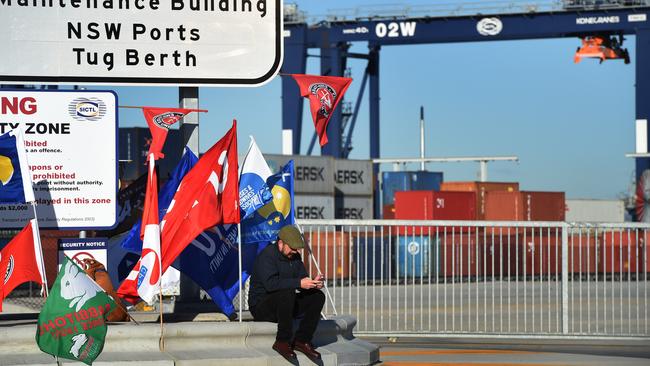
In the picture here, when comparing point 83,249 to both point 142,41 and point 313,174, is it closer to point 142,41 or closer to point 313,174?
point 142,41

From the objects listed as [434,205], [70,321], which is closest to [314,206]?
[434,205]

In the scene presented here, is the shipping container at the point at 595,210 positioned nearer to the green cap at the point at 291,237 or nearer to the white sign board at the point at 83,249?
the white sign board at the point at 83,249

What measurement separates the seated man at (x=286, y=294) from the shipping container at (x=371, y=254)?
688cm

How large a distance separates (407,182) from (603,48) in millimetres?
12373

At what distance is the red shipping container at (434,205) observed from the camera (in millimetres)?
42969

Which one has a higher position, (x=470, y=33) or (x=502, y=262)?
(x=470, y=33)

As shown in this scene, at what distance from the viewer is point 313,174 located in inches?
1793

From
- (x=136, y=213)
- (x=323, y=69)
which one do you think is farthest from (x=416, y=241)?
(x=323, y=69)

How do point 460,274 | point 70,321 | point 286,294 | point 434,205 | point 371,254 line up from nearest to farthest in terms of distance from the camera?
1. point 70,321
2. point 286,294
3. point 460,274
4. point 371,254
5. point 434,205

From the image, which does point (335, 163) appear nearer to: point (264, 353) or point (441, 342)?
point (441, 342)

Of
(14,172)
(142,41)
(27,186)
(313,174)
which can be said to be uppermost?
(142,41)

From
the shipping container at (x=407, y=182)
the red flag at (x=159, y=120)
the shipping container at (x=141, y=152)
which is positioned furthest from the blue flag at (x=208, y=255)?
the shipping container at (x=407, y=182)

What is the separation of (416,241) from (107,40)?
962cm

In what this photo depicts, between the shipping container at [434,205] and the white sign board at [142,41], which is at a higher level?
the white sign board at [142,41]
